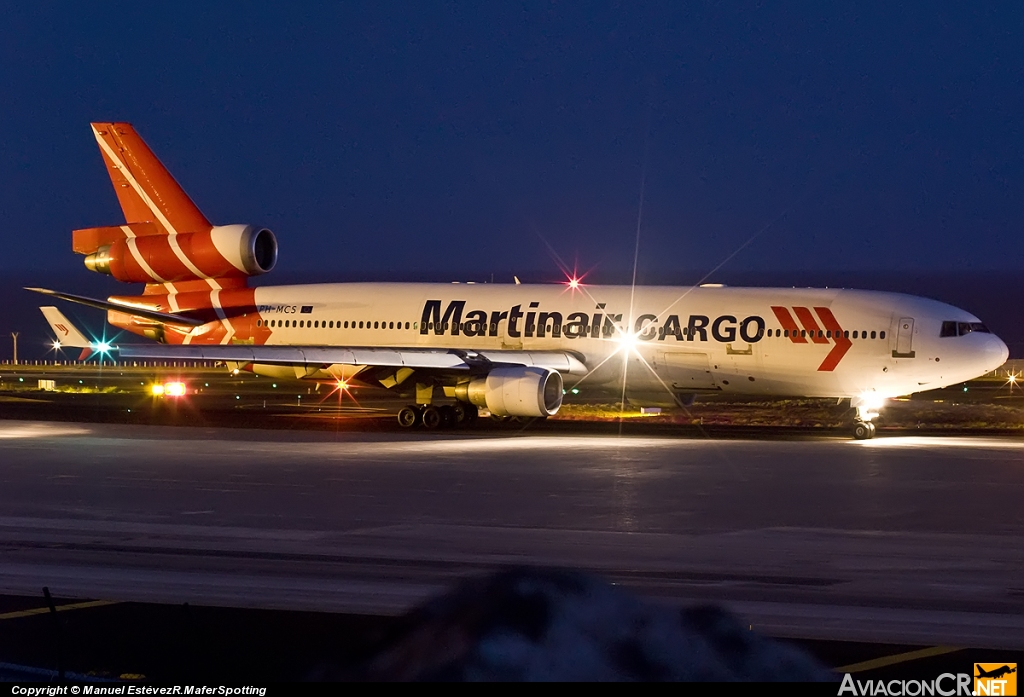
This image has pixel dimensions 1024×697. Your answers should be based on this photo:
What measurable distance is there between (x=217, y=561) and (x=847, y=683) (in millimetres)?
11060

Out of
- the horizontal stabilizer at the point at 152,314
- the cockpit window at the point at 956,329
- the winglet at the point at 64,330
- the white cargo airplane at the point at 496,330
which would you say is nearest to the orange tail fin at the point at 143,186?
the white cargo airplane at the point at 496,330

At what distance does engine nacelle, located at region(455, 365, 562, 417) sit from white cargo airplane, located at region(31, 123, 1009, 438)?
4 cm

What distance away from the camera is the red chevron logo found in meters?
34.1

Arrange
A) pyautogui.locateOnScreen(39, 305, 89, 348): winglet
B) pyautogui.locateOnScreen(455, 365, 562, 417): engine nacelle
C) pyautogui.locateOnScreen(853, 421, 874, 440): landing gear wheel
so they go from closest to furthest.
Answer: pyautogui.locateOnScreen(853, 421, 874, 440): landing gear wheel → pyautogui.locateOnScreen(455, 365, 562, 417): engine nacelle → pyautogui.locateOnScreen(39, 305, 89, 348): winglet

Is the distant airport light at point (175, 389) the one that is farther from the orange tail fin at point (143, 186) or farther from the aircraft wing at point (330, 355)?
the aircraft wing at point (330, 355)

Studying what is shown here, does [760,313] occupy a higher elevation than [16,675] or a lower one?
higher

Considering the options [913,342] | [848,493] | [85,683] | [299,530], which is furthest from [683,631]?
[913,342]

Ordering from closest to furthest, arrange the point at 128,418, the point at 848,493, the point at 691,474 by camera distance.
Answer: the point at 848,493 → the point at 691,474 → the point at 128,418

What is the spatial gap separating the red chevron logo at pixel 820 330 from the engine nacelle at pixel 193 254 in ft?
53.4

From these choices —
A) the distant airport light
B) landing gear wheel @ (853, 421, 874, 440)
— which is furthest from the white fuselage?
the distant airport light

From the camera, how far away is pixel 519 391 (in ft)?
110

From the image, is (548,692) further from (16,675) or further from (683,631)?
(16,675)

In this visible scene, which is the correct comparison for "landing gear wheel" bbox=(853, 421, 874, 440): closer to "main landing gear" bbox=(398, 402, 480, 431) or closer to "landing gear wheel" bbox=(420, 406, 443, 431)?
"main landing gear" bbox=(398, 402, 480, 431)

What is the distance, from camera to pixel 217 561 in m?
14.6
